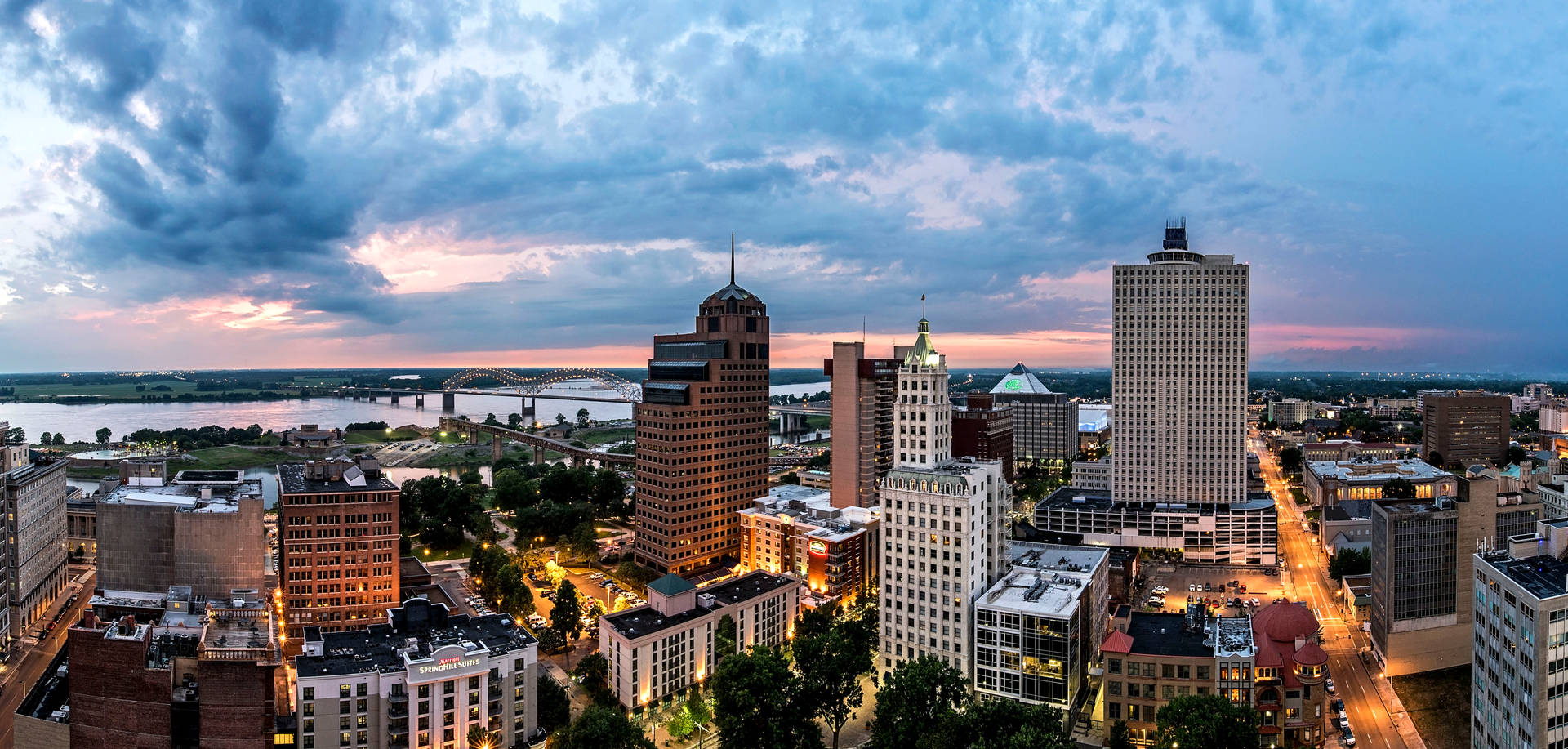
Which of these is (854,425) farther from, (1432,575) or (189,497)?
(189,497)

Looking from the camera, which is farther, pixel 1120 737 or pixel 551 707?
pixel 551 707

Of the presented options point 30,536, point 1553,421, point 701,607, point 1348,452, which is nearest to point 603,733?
point 701,607

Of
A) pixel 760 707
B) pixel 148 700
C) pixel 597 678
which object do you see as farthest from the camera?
pixel 597 678

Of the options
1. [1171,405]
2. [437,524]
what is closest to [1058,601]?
[1171,405]

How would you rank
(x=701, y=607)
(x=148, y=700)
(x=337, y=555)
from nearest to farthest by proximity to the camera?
(x=148, y=700) → (x=701, y=607) → (x=337, y=555)

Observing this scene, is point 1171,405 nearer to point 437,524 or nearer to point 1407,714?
point 1407,714

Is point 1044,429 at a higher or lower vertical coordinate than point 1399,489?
higher

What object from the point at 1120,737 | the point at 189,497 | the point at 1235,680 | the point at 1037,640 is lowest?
the point at 1120,737

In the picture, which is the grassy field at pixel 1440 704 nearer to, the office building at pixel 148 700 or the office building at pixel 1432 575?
the office building at pixel 1432 575
